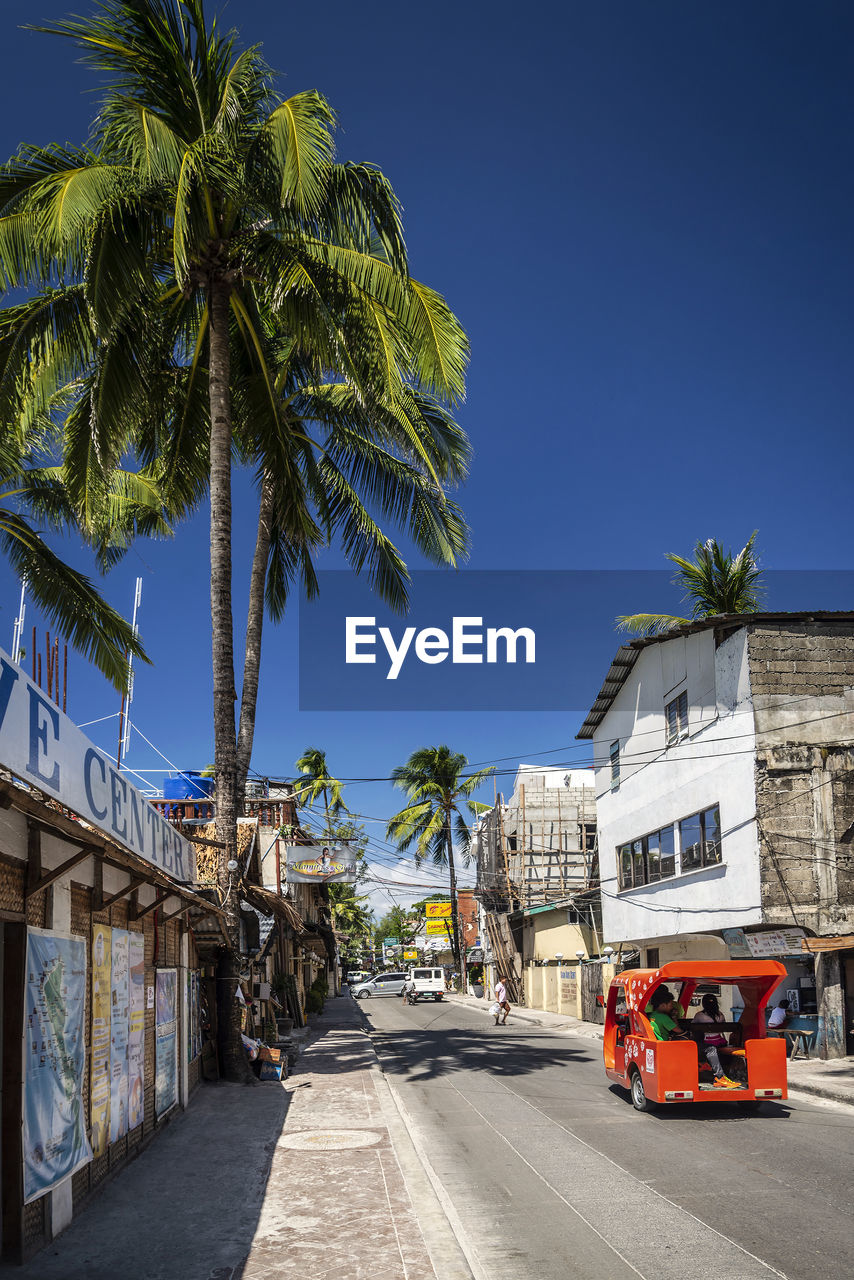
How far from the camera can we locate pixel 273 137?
13180 millimetres

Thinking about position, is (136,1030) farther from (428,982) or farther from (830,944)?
(428,982)

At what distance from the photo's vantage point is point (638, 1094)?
45.9ft

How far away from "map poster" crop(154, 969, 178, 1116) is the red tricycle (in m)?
6.11

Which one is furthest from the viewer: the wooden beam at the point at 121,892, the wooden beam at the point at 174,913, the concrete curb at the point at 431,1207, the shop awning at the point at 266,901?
the shop awning at the point at 266,901

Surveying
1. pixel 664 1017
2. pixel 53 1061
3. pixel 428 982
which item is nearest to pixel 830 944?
pixel 664 1017

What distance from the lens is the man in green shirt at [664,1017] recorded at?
13227 millimetres

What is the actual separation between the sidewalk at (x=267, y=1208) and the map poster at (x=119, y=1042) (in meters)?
0.54

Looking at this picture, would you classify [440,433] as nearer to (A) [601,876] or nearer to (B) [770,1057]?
(B) [770,1057]

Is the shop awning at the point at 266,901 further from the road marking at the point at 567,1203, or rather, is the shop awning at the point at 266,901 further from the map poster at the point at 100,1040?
the map poster at the point at 100,1040

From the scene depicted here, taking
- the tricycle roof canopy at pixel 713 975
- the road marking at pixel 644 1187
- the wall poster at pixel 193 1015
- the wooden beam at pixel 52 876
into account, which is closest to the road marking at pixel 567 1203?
the road marking at pixel 644 1187

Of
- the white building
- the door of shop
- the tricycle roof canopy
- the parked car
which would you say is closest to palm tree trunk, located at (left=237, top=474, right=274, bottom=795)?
the tricycle roof canopy

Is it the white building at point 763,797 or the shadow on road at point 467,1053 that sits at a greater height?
the white building at point 763,797

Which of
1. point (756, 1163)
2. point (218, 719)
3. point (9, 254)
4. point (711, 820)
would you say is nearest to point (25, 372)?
point (9, 254)

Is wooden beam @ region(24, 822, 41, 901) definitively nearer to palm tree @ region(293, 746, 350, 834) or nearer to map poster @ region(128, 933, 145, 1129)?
map poster @ region(128, 933, 145, 1129)
